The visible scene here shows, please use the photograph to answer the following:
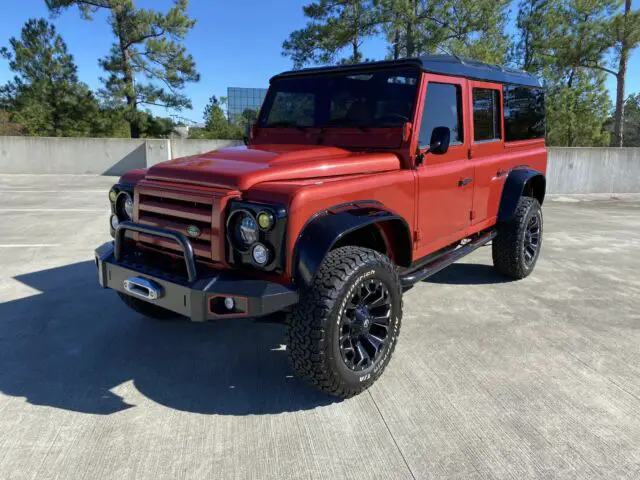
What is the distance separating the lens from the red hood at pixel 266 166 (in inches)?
110

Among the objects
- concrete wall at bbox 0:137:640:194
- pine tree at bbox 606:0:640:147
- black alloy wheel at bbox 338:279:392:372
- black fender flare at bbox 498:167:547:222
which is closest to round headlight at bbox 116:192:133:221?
black alloy wheel at bbox 338:279:392:372

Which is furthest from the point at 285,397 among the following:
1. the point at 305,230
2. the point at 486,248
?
the point at 486,248

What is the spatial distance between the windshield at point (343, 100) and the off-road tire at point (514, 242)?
201 cm

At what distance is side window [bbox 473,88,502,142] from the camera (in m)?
4.24

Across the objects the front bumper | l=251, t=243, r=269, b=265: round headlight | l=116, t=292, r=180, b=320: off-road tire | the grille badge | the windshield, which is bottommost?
l=116, t=292, r=180, b=320: off-road tire

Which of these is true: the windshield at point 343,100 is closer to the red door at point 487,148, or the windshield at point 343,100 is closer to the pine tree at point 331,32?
the red door at point 487,148

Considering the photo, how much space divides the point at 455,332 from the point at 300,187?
198 centimetres

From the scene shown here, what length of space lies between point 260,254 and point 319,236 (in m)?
0.32

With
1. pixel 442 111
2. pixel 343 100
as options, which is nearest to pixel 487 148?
pixel 442 111

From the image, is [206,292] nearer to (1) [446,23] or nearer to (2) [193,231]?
(2) [193,231]

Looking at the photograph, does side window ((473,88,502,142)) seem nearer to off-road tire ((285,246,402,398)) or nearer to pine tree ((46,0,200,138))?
off-road tire ((285,246,402,398))

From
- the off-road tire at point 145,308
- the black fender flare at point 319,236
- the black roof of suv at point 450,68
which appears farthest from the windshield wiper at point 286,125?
the off-road tire at point 145,308

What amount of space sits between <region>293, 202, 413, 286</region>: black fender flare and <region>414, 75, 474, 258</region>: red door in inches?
36.0

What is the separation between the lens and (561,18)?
732 inches
